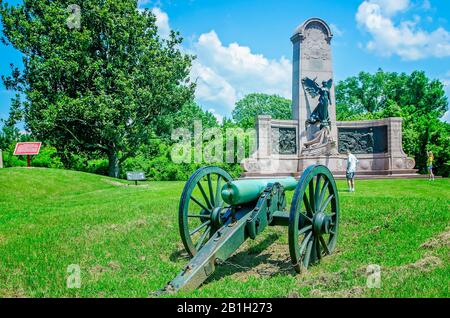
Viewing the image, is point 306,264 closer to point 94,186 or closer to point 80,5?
point 94,186

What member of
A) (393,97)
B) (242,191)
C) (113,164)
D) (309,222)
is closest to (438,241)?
(309,222)

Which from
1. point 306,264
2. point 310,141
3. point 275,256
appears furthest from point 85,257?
point 310,141

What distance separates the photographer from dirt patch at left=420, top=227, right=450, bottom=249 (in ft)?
23.7

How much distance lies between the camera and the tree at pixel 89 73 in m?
26.2

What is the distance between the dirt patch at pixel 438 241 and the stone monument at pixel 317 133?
50.2 feet

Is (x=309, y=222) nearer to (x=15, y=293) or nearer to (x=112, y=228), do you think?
(x=15, y=293)

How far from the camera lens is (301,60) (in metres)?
24.7

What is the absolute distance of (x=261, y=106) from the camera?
231ft

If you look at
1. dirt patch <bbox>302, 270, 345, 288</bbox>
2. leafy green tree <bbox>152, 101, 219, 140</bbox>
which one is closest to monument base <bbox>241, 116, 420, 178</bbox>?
leafy green tree <bbox>152, 101, 219, 140</bbox>

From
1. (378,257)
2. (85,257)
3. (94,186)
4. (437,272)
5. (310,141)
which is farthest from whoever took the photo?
(310,141)

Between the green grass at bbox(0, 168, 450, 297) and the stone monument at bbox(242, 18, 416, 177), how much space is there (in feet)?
38.0

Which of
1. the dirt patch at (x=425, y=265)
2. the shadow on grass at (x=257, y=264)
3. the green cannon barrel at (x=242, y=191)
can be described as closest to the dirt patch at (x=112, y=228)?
the shadow on grass at (x=257, y=264)
